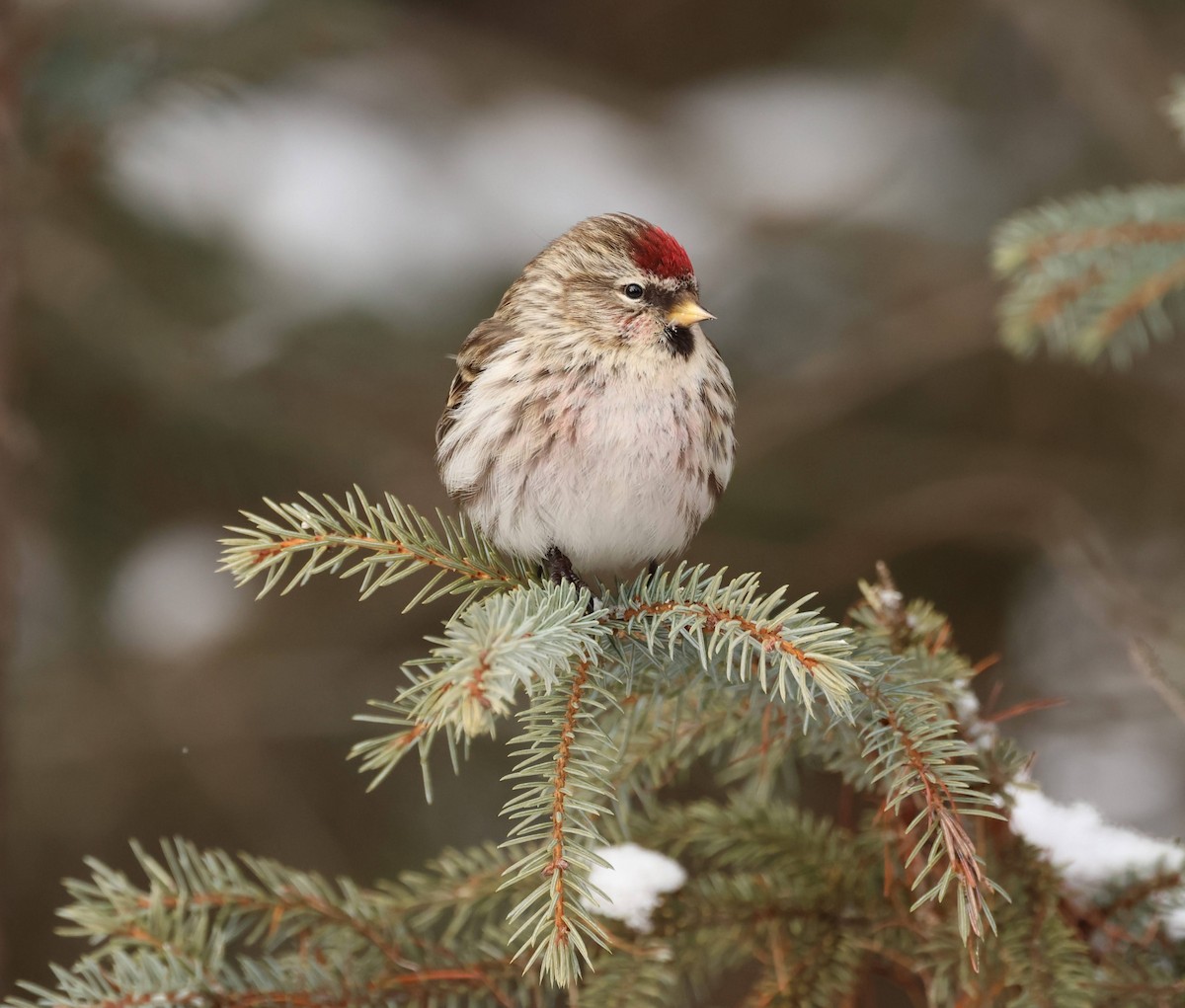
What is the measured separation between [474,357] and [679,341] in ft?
1.07

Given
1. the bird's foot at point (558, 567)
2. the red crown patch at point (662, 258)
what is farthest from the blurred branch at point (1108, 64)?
the bird's foot at point (558, 567)

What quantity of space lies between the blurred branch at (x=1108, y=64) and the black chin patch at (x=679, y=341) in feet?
5.93

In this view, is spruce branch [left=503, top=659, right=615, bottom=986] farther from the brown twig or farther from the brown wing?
the brown wing

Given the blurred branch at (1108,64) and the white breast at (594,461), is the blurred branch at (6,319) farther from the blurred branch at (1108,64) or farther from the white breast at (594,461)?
the blurred branch at (1108,64)

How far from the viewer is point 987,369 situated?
3535mm

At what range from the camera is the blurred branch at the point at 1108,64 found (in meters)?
3.09

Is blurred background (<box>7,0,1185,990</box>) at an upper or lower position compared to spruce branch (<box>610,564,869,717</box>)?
upper

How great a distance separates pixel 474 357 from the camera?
74.9 inches

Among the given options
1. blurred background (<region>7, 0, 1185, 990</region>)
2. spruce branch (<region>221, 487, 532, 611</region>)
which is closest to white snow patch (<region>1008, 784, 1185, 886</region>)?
spruce branch (<region>221, 487, 532, 611</region>)

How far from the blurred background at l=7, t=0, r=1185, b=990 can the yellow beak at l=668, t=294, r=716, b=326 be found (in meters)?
1.01

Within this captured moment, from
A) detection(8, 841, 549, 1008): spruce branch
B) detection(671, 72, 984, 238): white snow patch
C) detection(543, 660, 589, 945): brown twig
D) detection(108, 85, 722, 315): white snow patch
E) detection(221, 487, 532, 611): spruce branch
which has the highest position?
detection(671, 72, 984, 238): white snow patch

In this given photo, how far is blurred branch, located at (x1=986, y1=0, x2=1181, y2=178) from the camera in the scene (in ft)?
10.1

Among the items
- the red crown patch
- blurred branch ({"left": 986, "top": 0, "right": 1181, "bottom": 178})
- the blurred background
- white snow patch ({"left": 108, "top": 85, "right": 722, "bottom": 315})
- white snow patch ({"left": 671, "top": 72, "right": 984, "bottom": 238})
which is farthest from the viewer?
white snow patch ({"left": 671, "top": 72, "right": 984, "bottom": 238})

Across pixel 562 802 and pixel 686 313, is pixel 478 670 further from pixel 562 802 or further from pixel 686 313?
pixel 686 313
